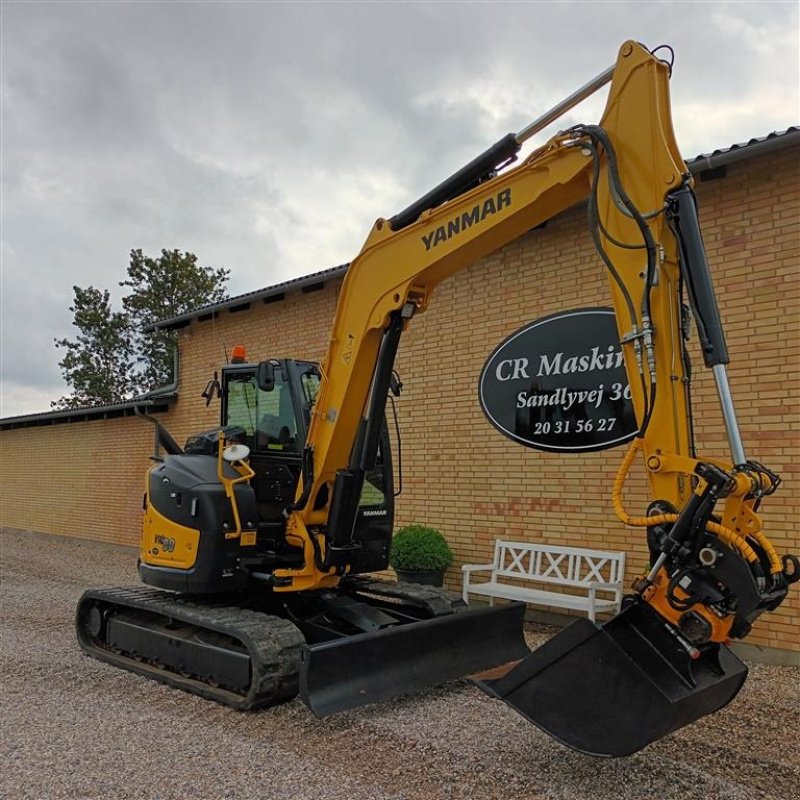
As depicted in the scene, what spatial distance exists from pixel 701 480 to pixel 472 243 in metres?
2.01

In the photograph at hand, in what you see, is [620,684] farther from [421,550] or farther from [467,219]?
[421,550]

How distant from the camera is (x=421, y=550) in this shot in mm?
7980

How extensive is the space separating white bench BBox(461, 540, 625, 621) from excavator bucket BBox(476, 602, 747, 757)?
3046 mm

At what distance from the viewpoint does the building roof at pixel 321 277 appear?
601cm

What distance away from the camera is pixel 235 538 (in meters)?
5.31

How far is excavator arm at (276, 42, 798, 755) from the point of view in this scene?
3.16 meters

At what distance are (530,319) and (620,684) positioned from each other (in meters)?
5.09

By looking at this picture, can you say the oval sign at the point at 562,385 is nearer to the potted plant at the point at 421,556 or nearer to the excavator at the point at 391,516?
the excavator at the point at 391,516

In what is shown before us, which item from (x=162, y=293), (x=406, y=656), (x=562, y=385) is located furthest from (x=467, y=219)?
(x=162, y=293)

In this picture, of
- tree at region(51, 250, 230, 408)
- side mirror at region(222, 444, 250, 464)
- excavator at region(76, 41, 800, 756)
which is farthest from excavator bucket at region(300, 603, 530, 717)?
tree at region(51, 250, 230, 408)

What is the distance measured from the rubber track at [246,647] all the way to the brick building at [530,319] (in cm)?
351

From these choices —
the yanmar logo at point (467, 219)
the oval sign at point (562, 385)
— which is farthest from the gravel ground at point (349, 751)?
the yanmar logo at point (467, 219)

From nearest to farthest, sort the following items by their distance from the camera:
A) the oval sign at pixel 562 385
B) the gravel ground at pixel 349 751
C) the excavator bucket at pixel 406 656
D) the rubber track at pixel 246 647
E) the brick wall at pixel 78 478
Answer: the gravel ground at pixel 349 751 → the excavator bucket at pixel 406 656 → the rubber track at pixel 246 647 → the oval sign at pixel 562 385 → the brick wall at pixel 78 478

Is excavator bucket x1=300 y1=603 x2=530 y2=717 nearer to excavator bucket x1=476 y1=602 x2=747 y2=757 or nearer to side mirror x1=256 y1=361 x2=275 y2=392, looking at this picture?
excavator bucket x1=476 y1=602 x2=747 y2=757
